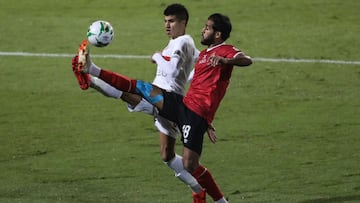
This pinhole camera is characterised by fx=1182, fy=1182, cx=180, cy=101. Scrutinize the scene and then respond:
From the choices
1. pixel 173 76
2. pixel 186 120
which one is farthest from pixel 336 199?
pixel 173 76

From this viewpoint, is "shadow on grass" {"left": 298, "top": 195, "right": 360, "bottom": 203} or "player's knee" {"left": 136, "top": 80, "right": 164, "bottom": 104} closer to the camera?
"player's knee" {"left": 136, "top": 80, "right": 164, "bottom": 104}

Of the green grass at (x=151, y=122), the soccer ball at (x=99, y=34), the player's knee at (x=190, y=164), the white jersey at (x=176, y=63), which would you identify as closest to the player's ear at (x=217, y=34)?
the white jersey at (x=176, y=63)

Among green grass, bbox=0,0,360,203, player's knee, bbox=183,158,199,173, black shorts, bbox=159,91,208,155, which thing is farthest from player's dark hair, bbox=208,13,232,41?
green grass, bbox=0,0,360,203

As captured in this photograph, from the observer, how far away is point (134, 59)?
20297 mm

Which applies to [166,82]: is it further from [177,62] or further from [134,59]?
[134,59]

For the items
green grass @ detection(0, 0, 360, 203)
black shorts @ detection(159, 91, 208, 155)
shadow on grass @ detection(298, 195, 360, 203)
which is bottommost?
green grass @ detection(0, 0, 360, 203)

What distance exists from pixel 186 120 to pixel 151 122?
5344 mm

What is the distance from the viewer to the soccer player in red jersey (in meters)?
12.1

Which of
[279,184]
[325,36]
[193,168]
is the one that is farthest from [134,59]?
[193,168]

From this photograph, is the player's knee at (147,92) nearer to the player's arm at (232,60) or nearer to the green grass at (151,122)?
the player's arm at (232,60)

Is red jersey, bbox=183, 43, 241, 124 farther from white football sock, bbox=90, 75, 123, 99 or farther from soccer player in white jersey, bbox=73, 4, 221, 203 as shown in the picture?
white football sock, bbox=90, 75, 123, 99

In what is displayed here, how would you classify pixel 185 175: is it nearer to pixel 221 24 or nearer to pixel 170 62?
pixel 170 62

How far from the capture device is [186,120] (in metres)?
12.2

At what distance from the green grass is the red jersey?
156 cm
